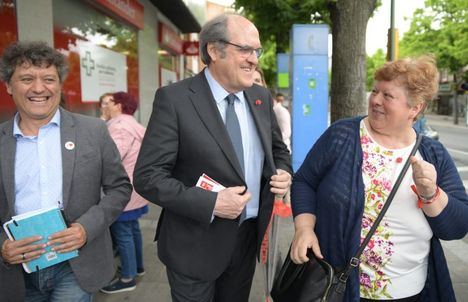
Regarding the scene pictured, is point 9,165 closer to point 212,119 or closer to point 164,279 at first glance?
point 212,119

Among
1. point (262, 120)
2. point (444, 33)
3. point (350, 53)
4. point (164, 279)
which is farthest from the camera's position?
point (444, 33)

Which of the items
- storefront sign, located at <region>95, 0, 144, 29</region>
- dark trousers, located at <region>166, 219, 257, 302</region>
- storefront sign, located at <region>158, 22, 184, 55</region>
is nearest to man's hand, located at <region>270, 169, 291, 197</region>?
dark trousers, located at <region>166, 219, 257, 302</region>

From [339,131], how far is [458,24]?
32.4 m

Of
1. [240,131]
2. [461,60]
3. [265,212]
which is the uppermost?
[461,60]

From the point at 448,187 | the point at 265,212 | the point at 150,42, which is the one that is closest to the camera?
the point at 448,187

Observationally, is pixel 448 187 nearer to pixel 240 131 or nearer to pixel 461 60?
pixel 240 131

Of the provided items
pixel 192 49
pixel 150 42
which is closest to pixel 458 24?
pixel 192 49

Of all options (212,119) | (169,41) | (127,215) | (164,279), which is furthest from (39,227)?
(169,41)

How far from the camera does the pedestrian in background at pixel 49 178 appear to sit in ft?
6.42

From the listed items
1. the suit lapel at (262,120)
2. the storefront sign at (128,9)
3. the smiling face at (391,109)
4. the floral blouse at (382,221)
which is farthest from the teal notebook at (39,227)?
the storefront sign at (128,9)

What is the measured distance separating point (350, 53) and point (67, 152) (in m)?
4.68

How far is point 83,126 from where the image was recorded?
2146mm

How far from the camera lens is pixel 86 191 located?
210 centimetres

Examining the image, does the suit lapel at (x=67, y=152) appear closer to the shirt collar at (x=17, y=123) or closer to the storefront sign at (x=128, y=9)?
the shirt collar at (x=17, y=123)
